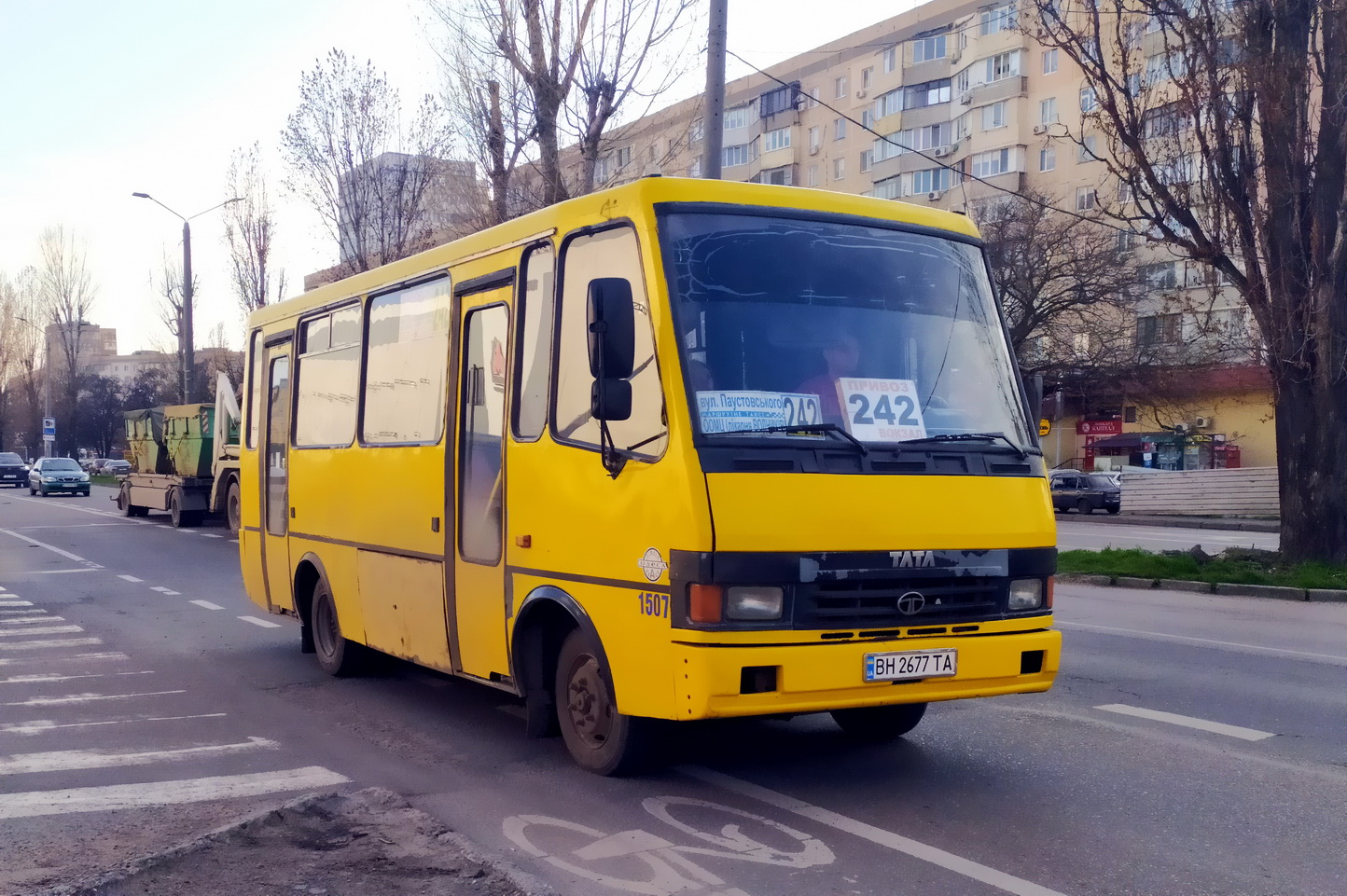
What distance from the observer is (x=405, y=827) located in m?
5.48

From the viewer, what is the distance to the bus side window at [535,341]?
658cm

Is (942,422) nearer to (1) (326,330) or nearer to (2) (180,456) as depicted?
(1) (326,330)

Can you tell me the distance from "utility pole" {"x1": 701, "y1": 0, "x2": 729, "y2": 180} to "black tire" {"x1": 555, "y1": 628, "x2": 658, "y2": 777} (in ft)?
30.0

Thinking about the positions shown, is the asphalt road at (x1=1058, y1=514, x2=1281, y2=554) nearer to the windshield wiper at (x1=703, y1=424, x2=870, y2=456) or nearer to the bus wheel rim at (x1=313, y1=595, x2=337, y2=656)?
the bus wheel rim at (x1=313, y1=595, x2=337, y2=656)

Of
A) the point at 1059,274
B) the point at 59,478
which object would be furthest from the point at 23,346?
the point at 1059,274

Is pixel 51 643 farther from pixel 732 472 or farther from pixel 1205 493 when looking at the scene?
pixel 1205 493

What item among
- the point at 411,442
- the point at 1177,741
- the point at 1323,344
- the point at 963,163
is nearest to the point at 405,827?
the point at 411,442

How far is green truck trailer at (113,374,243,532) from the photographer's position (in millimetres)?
27984

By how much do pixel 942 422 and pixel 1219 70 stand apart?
12.9 m

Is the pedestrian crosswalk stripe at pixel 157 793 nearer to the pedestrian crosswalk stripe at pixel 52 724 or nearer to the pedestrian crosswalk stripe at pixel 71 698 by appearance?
the pedestrian crosswalk stripe at pixel 52 724

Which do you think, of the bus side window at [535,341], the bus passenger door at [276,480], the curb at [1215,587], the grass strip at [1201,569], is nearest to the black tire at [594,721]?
the bus side window at [535,341]

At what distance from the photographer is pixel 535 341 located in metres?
6.73

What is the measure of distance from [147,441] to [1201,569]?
26.9m

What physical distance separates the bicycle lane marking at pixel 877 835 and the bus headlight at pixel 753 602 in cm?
89
